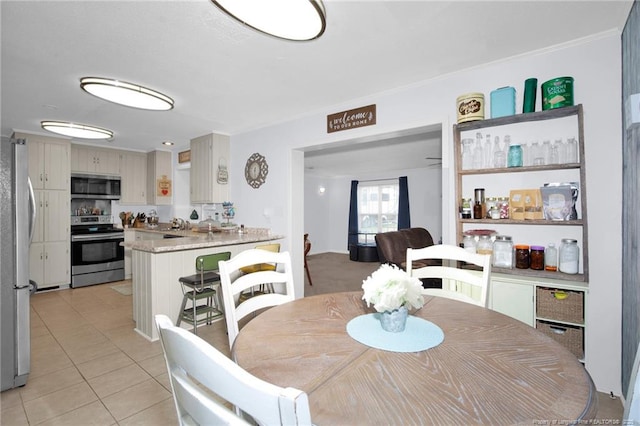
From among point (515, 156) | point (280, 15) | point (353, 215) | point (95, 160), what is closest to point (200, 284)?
point (280, 15)

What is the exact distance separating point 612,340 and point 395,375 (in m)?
2.10

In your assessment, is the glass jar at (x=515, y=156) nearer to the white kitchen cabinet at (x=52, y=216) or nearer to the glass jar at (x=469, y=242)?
the glass jar at (x=469, y=242)

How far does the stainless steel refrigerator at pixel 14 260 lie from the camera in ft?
6.50

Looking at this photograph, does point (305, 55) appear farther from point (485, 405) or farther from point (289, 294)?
point (485, 405)

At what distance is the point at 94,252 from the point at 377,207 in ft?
21.7

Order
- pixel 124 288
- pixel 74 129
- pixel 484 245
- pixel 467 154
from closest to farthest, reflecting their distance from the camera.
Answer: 1. pixel 484 245
2. pixel 467 154
3. pixel 74 129
4. pixel 124 288

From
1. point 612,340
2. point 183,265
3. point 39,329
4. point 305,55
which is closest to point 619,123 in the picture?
point 612,340

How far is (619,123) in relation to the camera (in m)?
1.95

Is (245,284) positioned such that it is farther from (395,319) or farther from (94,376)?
(94,376)

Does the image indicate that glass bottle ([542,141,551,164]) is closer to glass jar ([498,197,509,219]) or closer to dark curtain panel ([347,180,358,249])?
glass jar ([498,197,509,219])

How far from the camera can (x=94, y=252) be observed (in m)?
4.87

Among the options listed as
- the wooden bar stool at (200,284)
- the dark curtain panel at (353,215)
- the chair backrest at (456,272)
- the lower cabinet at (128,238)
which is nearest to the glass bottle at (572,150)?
the chair backrest at (456,272)

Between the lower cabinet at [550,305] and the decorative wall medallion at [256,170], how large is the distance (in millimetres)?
3063

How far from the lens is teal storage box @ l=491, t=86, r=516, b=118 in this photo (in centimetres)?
224
